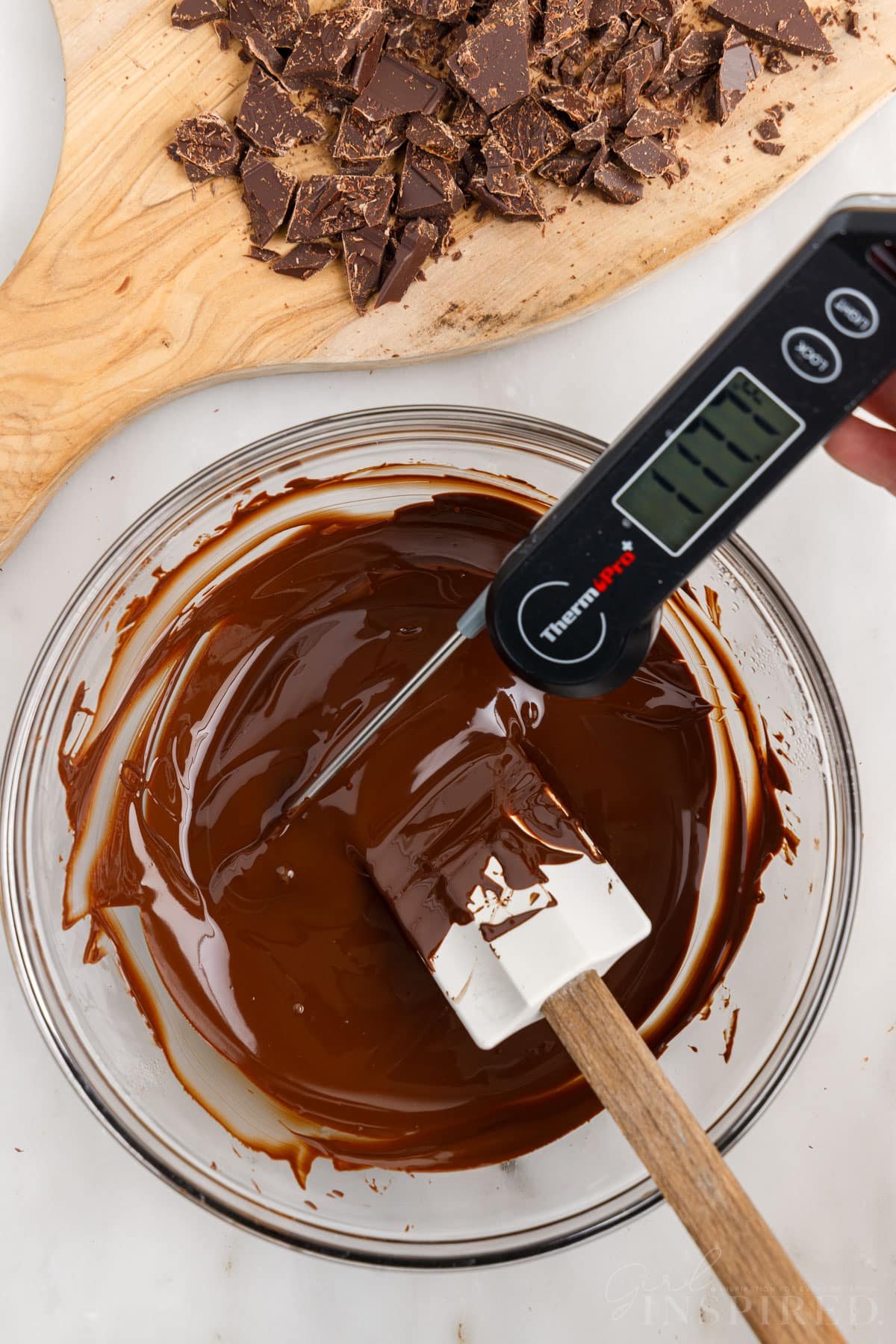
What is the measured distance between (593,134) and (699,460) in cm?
76

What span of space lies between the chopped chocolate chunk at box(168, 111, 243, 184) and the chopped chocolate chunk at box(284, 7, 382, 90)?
0.43 feet

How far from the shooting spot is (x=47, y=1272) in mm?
1439

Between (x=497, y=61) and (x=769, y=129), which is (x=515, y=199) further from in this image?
(x=769, y=129)

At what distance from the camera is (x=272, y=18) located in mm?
1384

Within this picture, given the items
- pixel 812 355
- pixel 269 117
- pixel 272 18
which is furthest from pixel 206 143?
pixel 812 355

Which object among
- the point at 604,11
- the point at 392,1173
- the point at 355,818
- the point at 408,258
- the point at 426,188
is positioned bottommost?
the point at 392,1173

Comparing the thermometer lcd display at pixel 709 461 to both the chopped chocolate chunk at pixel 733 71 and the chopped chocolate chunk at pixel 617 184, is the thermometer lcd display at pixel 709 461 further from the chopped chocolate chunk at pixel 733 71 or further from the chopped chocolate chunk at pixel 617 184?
the chopped chocolate chunk at pixel 733 71

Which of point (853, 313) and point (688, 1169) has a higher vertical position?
point (853, 313)

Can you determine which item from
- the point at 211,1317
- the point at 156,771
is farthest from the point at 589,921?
the point at 211,1317

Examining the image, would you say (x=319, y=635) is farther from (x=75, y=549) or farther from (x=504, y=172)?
(x=504, y=172)

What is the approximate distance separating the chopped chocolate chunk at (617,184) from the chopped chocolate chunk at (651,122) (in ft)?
0.18

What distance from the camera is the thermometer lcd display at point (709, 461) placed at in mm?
882

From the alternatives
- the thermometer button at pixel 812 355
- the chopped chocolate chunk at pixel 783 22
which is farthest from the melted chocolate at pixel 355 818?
the chopped chocolate chunk at pixel 783 22

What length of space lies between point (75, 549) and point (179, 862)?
20.8 inches
